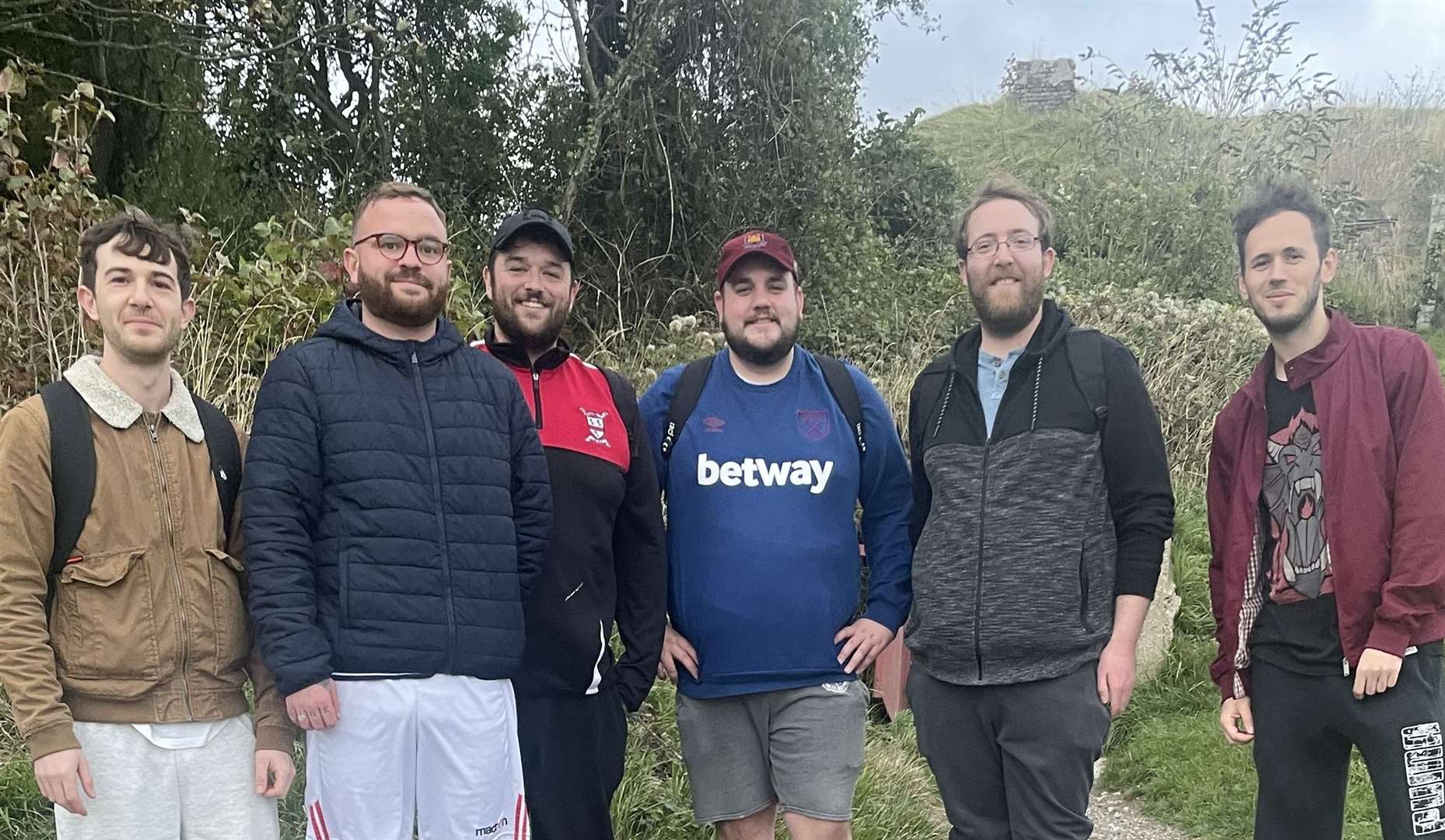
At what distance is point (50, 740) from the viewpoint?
242cm

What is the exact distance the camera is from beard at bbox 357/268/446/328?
2906mm

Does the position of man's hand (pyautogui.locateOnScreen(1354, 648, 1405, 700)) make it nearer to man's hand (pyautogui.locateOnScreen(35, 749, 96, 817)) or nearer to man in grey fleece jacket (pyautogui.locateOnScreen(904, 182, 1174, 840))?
man in grey fleece jacket (pyautogui.locateOnScreen(904, 182, 1174, 840))

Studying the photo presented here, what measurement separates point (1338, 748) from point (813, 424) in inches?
68.7

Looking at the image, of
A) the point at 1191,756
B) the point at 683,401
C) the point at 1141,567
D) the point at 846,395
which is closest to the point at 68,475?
the point at 683,401

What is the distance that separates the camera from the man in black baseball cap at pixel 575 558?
3117mm

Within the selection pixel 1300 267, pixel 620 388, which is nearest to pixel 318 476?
pixel 620 388

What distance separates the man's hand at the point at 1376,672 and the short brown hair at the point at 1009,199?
4.67ft

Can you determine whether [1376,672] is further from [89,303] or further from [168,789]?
[89,303]

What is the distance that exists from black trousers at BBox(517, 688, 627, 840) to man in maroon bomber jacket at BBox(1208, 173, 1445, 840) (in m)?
1.89

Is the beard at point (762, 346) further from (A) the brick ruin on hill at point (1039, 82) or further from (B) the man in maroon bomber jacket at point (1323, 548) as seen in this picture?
(A) the brick ruin on hill at point (1039, 82)

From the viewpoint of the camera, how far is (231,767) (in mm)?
2693

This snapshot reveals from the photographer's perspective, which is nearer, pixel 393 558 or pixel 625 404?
pixel 393 558

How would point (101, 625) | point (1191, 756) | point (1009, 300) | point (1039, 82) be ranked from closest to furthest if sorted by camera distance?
point (101, 625)
point (1009, 300)
point (1191, 756)
point (1039, 82)

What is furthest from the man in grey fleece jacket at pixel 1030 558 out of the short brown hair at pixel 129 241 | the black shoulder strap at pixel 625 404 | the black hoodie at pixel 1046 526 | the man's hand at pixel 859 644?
the short brown hair at pixel 129 241
